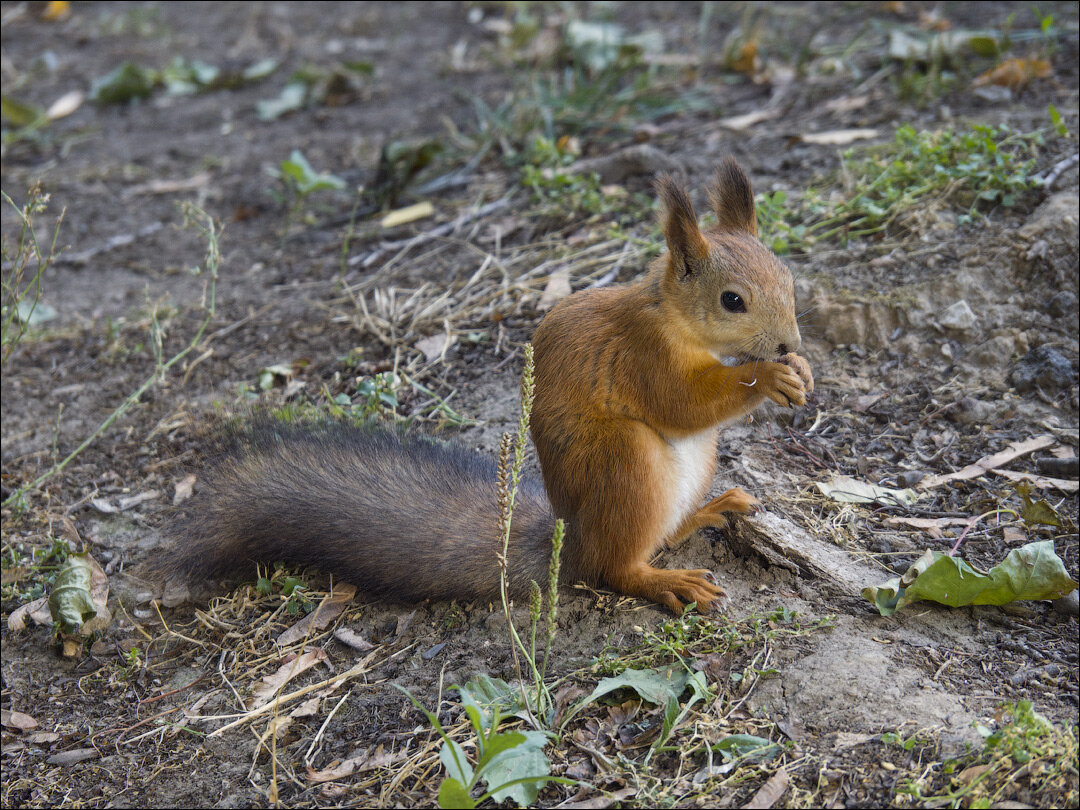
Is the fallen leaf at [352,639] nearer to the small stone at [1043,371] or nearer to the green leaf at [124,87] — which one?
the small stone at [1043,371]

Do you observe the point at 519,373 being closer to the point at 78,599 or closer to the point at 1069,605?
the point at 78,599

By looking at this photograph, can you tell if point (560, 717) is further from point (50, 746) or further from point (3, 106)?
point (3, 106)

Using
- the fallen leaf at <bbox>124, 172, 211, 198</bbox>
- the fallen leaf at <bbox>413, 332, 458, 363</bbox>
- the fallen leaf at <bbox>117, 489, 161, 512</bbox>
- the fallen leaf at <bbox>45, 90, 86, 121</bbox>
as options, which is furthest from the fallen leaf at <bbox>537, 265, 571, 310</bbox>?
the fallen leaf at <bbox>45, 90, 86, 121</bbox>

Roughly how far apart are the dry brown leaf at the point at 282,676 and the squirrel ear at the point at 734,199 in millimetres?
1484

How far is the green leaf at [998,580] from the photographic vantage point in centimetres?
203

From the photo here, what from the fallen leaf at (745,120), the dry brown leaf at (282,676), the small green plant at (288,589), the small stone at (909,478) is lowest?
the dry brown leaf at (282,676)

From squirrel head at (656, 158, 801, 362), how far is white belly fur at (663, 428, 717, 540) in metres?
0.25

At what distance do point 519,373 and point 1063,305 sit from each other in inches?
69.3

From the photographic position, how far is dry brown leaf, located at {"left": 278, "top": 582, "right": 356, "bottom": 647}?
2.38 m

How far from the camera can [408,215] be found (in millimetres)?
4406

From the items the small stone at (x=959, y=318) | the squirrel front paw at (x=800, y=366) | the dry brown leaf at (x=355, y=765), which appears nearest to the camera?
the dry brown leaf at (x=355, y=765)

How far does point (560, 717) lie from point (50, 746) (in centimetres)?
126

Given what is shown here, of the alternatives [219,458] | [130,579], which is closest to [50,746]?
[130,579]

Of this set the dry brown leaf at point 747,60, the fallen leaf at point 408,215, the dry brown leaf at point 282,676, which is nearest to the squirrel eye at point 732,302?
the dry brown leaf at point 282,676
